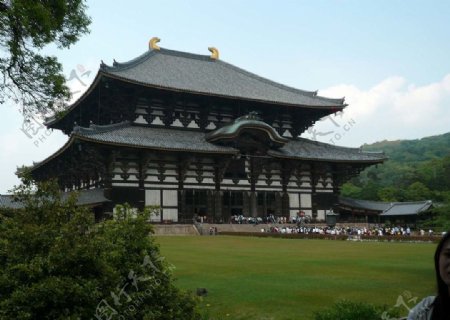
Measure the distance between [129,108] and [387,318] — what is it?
3885 cm

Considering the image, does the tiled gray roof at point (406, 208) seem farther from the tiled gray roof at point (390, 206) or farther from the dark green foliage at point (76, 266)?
the dark green foliage at point (76, 266)

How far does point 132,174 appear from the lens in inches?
1610

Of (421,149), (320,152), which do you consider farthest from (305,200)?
(421,149)

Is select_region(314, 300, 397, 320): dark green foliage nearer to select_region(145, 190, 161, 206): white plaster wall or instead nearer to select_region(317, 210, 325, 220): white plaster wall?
select_region(145, 190, 161, 206): white plaster wall

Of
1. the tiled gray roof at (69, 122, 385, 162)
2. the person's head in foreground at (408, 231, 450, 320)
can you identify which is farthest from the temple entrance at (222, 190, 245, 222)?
the person's head in foreground at (408, 231, 450, 320)

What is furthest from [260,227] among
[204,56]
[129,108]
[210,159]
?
[204,56]

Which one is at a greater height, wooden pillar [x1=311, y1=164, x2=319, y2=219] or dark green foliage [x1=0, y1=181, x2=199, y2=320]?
wooden pillar [x1=311, y1=164, x2=319, y2=219]

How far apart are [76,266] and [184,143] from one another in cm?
3605

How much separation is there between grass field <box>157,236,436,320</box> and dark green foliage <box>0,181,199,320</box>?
323 centimetres

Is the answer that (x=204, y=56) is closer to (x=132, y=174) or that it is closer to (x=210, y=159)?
(x=210, y=159)

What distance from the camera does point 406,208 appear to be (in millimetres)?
61469

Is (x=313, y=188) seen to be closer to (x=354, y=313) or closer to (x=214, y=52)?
(x=214, y=52)

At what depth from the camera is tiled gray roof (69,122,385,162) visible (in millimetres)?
38812

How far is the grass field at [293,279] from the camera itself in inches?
416
